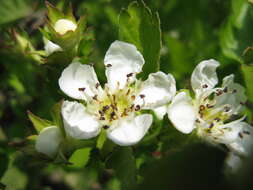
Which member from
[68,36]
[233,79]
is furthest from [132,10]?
[233,79]

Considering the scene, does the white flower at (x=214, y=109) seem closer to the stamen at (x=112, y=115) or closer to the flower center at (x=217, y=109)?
the flower center at (x=217, y=109)

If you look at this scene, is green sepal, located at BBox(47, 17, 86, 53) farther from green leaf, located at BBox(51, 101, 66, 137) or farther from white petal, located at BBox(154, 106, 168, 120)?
white petal, located at BBox(154, 106, 168, 120)

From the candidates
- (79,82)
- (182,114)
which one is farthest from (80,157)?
(182,114)

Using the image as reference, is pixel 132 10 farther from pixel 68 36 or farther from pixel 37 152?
pixel 37 152

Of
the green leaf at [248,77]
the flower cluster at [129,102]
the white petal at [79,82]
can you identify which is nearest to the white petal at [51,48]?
the flower cluster at [129,102]

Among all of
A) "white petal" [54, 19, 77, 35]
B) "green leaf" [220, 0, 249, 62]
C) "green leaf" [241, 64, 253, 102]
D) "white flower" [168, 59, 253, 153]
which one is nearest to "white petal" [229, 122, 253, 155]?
"white flower" [168, 59, 253, 153]

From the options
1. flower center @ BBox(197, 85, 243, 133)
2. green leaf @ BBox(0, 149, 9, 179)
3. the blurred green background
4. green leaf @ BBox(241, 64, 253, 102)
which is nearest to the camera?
the blurred green background
